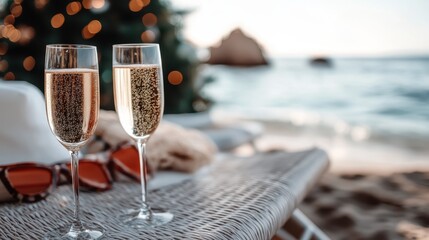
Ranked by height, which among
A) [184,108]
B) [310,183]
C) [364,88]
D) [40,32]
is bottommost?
[364,88]

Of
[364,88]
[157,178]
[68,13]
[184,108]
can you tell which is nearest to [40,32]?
[68,13]

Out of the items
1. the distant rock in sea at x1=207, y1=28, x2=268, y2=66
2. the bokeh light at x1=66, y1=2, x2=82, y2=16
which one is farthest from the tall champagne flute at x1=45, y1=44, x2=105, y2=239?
the distant rock in sea at x1=207, y1=28, x2=268, y2=66

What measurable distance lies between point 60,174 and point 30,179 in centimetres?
10

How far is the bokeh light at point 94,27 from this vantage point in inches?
127

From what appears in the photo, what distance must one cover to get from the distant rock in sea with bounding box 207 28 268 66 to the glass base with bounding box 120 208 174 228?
9078 millimetres

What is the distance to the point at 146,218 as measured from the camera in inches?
33.8

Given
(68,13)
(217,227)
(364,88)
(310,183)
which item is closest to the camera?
(217,227)

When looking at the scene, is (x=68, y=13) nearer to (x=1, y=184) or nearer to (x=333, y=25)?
(x=1, y=184)

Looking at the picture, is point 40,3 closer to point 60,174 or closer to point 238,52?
point 60,174

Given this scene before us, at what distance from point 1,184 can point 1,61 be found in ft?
8.37

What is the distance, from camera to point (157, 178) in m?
1.21

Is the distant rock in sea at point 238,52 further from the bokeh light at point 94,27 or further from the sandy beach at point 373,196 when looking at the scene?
the bokeh light at point 94,27

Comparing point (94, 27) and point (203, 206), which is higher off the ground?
point (94, 27)

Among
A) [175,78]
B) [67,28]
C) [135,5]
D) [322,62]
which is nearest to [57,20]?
[67,28]
